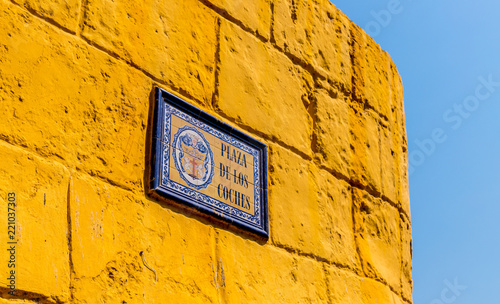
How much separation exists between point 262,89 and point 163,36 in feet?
1.78

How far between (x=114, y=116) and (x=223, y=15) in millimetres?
781

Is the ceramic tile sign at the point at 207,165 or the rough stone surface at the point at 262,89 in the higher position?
the rough stone surface at the point at 262,89

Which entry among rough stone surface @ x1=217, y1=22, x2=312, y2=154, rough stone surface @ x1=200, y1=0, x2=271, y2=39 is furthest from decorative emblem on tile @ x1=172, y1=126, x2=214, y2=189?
rough stone surface @ x1=200, y1=0, x2=271, y2=39

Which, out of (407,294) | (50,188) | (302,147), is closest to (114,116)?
(50,188)

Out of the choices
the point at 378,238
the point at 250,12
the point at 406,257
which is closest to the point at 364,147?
the point at 378,238

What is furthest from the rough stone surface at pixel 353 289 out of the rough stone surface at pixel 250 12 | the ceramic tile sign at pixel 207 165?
the rough stone surface at pixel 250 12

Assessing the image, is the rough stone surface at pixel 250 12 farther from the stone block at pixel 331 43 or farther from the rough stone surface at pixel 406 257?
the rough stone surface at pixel 406 257

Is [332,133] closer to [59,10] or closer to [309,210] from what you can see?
[309,210]

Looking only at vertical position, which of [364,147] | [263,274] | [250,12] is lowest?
[263,274]

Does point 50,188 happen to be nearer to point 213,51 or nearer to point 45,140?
point 45,140

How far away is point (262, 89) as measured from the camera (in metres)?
2.97

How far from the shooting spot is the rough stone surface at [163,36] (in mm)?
2389

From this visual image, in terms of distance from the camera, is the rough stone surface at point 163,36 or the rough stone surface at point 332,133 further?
the rough stone surface at point 332,133

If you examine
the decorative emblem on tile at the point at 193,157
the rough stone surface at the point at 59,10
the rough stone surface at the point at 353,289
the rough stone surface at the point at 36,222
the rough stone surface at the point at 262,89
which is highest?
the rough stone surface at the point at 262,89
